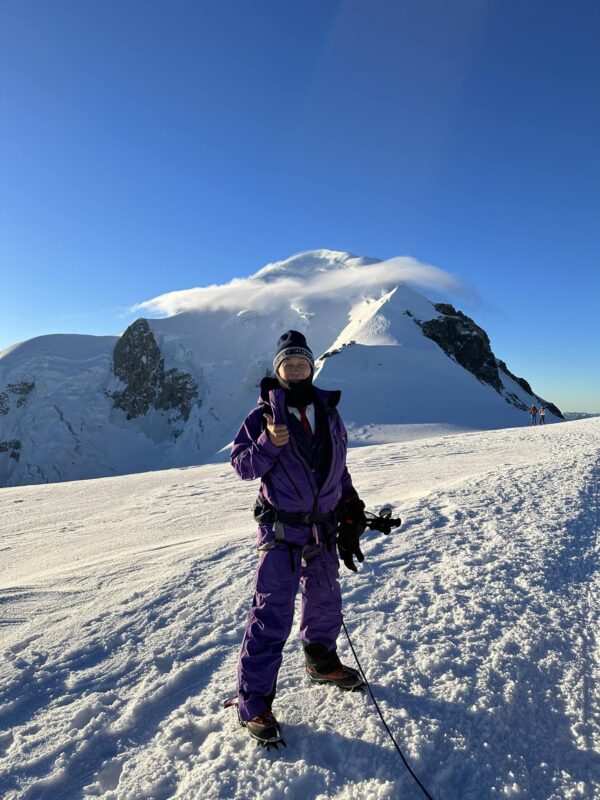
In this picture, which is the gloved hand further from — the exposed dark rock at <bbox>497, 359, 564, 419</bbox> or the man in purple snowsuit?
the exposed dark rock at <bbox>497, 359, 564, 419</bbox>

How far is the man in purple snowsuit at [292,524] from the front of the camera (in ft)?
8.43

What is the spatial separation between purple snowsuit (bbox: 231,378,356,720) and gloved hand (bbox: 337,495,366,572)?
0.33 ft

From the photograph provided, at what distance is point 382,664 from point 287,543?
1.09 m

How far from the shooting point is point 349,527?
297 centimetres

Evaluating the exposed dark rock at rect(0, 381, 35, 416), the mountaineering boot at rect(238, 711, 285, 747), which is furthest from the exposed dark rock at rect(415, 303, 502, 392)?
the mountaineering boot at rect(238, 711, 285, 747)

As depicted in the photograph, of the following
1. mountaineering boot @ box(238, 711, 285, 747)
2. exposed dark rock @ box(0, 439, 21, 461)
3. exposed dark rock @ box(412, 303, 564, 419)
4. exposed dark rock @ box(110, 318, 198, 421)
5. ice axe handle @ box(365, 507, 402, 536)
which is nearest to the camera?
mountaineering boot @ box(238, 711, 285, 747)

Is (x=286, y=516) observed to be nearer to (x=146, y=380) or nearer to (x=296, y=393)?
(x=296, y=393)

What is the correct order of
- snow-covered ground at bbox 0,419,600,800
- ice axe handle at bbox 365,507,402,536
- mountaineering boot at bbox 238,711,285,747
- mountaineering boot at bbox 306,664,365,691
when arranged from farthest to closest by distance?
ice axe handle at bbox 365,507,402,536 < mountaineering boot at bbox 306,664,365,691 < mountaineering boot at bbox 238,711,285,747 < snow-covered ground at bbox 0,419,600,800

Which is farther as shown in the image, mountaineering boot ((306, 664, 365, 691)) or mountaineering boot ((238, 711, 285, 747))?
mountaineering boot ((306, 664, 365, 691))

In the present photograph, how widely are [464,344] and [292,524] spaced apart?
53.8 m

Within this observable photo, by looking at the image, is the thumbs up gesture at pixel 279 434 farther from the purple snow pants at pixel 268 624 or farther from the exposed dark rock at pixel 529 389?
the exposed dark rock at pixel 529 389

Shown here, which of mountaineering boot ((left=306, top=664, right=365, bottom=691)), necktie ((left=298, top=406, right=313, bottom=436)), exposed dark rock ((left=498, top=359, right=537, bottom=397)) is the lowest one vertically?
mountaineering boot ((left=306, top=664, right=365, bottom=691))

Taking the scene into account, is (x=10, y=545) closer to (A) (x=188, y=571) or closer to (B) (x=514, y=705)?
(A) (x=188, y=571)

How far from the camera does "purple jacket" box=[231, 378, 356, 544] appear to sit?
2662mm
